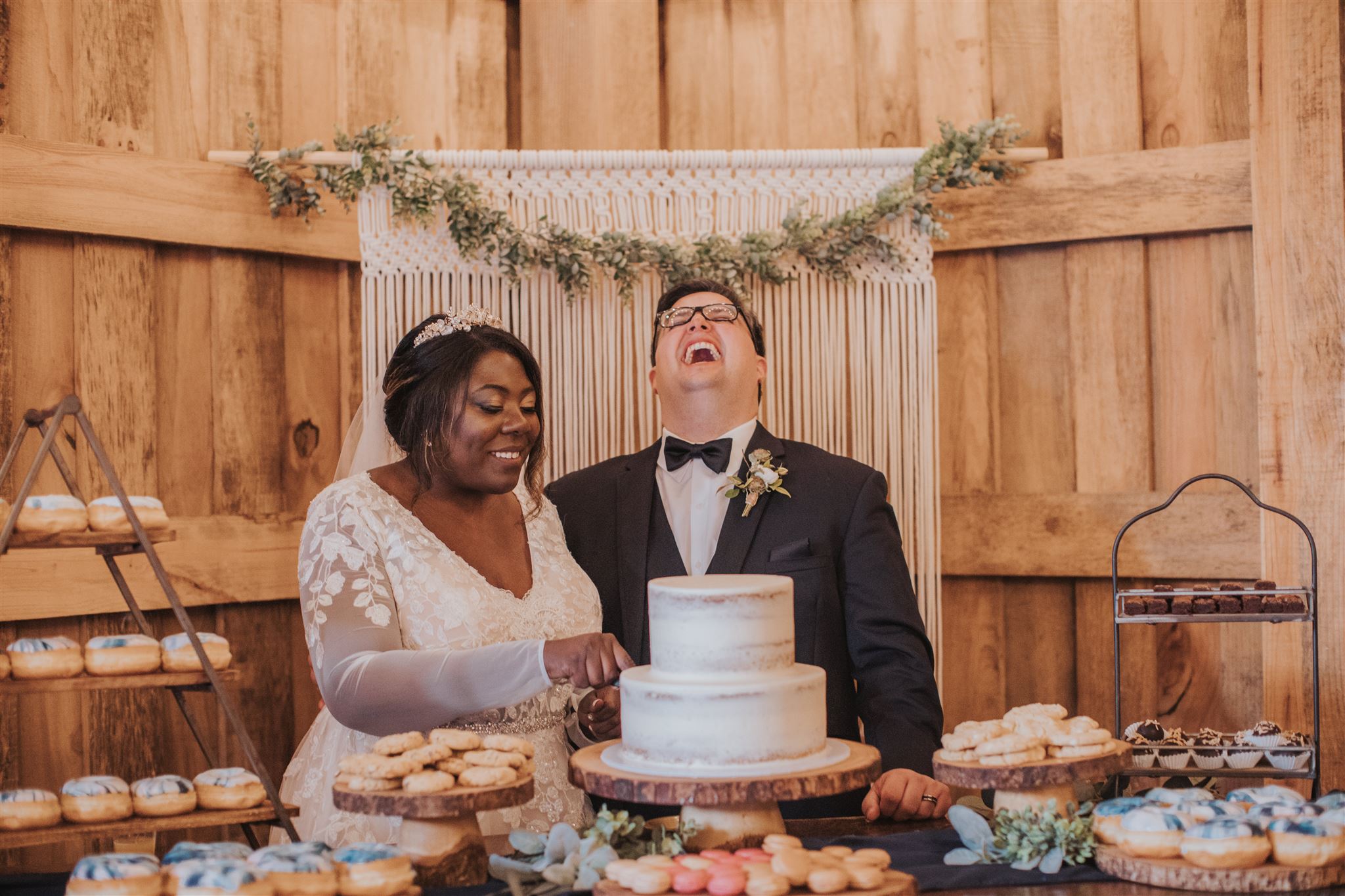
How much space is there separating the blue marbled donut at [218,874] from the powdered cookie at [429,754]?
27 centimetres

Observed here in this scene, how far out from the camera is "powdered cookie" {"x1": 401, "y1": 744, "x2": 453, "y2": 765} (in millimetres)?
1745

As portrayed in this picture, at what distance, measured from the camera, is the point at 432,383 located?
101 inches

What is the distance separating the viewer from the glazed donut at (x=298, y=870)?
152 cm

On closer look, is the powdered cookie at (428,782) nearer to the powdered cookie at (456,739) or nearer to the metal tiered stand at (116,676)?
the powdered cookie at (456,739)

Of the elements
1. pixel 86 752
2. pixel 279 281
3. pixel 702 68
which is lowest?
pixel 86 752

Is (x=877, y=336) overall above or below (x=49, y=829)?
above

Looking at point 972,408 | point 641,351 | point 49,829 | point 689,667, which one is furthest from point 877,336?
point 49,829

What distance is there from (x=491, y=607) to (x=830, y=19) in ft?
7.25

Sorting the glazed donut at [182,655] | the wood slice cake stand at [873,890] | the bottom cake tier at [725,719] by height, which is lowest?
the wood slice cake stand at [873,890]

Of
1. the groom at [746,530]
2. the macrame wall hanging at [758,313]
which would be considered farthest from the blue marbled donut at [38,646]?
the macrame wall hanging at [758,313]

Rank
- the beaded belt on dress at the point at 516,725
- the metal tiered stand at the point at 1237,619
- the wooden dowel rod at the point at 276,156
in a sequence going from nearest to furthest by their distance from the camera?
the metal tiered stand at the point at 1237,619, the beaded belt on dress at the point at 516,725, the wooden dowel rod at the point at 276,156

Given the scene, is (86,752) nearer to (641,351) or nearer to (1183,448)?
(641,351)

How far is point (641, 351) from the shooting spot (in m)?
3.40

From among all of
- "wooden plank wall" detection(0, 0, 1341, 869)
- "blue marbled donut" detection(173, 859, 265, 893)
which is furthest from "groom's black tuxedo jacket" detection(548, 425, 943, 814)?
"blue marbled donut" detection(173, 859, 265, 893)
